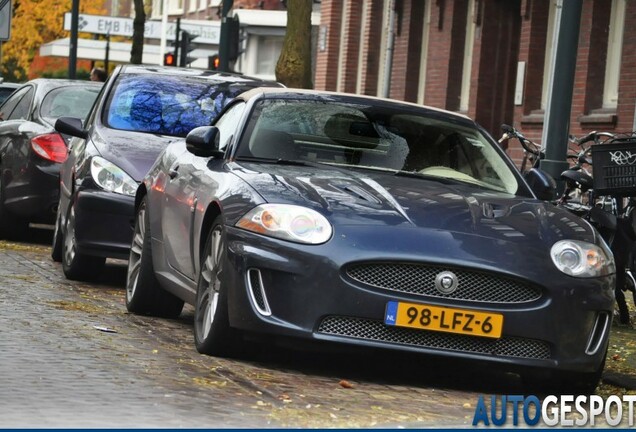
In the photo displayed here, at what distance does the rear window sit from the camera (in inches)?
647

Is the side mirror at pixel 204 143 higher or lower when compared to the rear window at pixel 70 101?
higher

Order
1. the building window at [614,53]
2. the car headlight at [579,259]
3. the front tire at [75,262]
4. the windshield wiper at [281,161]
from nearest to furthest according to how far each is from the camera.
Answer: the car headlight at [579,259], the windshield wiper at [281,161], the front tire at [75,262], the building window at [614,53]

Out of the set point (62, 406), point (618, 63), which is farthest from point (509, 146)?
point (62, 406)

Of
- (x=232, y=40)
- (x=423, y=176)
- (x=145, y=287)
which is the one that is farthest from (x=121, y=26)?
(x=423, y=176)

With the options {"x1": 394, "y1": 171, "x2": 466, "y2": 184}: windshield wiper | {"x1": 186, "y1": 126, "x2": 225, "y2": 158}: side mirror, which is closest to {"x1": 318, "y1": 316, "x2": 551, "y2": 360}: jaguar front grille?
{"x1": 394, "y1": 171, "x2": 466, "y2": 184}: windshield wiper

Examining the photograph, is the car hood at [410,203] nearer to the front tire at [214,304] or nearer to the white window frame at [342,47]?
the front tire at [214,304]

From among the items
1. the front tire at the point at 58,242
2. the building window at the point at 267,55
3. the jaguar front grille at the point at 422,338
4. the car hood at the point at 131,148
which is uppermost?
the car hood at the point at 131,148

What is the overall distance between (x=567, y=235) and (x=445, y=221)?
599 millimetres

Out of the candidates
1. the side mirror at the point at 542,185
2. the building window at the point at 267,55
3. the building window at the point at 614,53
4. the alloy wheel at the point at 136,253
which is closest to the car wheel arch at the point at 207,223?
the alloy wheel at the point at 136,253

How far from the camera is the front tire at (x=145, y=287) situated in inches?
401

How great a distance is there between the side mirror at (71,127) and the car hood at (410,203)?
4.19m

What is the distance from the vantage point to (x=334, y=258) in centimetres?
773

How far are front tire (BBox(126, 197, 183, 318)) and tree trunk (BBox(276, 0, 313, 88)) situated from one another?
1057 cm

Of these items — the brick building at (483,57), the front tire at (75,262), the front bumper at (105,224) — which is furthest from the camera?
the brick building at (483,57)
